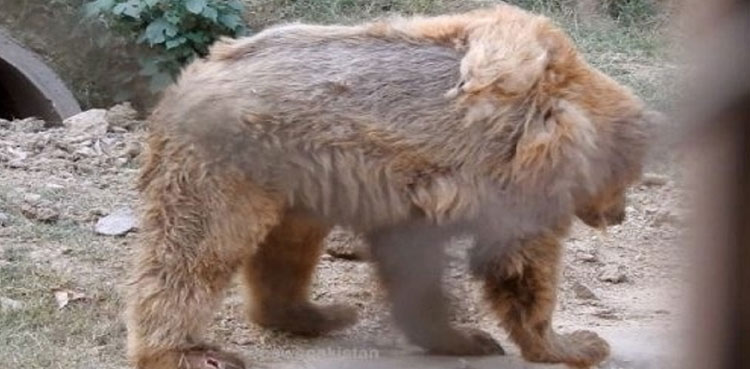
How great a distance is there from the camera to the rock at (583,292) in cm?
346

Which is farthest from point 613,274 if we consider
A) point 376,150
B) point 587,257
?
point 376,150

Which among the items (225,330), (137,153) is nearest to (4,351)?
(225,330)

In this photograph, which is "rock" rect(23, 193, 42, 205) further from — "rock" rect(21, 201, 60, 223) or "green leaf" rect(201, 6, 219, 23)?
"green leaf" rect(201, 6, 219, 23)

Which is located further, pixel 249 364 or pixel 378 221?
pixel 249 364

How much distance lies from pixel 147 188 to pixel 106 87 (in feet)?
8.66

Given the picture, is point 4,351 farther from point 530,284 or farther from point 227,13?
point 227,13

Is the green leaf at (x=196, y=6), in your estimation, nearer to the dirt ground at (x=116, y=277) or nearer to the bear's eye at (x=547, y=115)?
the dirt ground at (x=116, y=277)

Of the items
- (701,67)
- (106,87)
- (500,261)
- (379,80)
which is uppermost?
(701,67)

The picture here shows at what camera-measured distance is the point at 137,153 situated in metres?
4.24

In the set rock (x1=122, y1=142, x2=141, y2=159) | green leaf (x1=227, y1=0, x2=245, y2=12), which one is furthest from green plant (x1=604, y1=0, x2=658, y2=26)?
rock (x1=122, y1=142, x2=141, y2=159)

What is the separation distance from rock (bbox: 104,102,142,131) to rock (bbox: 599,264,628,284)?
1773 mm

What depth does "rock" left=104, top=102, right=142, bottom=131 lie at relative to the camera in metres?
4.60

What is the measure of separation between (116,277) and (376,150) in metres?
1.05

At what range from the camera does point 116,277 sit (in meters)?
3.37
